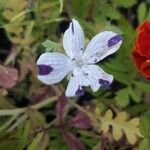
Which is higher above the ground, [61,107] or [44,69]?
[44,69]

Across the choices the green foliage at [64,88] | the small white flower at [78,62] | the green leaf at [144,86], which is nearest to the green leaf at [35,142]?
the green foliage at [64,88]

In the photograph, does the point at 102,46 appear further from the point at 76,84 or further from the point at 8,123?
the point at 8,123

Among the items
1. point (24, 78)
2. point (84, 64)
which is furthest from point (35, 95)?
point (84, 64)

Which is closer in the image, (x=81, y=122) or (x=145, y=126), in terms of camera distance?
(x=145, y=126)

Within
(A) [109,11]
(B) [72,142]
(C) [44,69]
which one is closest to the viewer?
(C) [44,69]

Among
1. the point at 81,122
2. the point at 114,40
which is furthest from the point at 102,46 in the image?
the point at 81,122

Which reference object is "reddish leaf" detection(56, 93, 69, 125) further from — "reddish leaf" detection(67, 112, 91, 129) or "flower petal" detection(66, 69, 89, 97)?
"flower petal" detection(66, 69, 89, 97)
